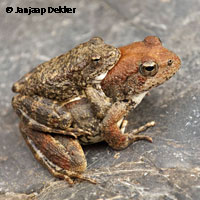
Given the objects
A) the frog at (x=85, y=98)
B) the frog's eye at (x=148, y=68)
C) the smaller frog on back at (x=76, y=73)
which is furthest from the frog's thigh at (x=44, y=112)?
the frog's eye at (x=148, y=68)

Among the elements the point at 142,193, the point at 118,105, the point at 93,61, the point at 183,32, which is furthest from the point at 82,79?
the point at 183,32

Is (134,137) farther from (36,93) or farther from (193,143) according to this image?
(36,93)

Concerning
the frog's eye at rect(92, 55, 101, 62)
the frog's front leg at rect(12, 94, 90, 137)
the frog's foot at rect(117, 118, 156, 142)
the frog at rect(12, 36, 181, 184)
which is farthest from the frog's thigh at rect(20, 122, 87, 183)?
the frog's eye at rect(92, 55, 101, 62)

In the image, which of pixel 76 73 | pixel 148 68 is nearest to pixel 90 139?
pixel 76 73

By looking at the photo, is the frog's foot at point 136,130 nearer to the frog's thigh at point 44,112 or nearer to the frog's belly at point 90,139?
the frog's belly at point 90,139

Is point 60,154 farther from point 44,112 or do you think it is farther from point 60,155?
point 44,112
